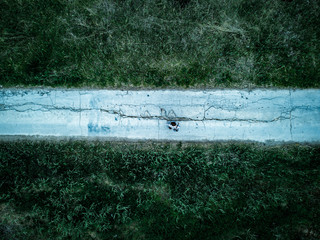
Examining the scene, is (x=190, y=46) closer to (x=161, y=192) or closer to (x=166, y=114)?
(x=166, y=114)

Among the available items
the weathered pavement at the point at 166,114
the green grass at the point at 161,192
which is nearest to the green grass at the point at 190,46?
the weathered pavement at the point at 166,114

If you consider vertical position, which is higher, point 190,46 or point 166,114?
point 190,46

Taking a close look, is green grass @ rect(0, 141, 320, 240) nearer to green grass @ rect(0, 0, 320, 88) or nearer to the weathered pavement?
the weathered pavement

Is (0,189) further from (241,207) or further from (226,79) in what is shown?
(226,79)

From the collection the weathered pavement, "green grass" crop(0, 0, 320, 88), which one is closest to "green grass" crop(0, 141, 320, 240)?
the weathered pavement

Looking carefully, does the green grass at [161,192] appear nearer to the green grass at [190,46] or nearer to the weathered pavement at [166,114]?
the weathered pavement at [166,114]

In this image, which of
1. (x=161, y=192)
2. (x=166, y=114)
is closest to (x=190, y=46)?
(x=166, y=114)

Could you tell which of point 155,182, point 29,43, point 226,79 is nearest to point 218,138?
point 226,79
